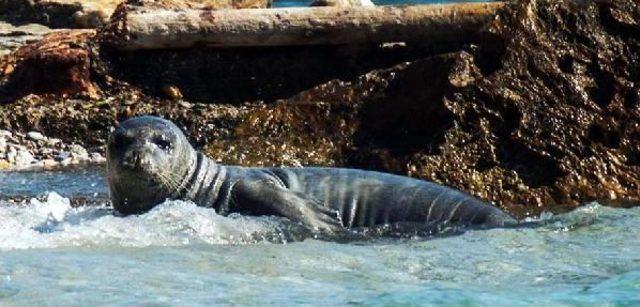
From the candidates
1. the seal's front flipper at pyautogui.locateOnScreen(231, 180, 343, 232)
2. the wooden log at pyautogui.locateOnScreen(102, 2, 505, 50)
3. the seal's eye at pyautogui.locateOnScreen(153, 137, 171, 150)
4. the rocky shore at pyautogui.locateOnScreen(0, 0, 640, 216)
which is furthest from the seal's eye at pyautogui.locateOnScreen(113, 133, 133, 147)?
the wooden log at pyautogui.locateOnScreen(102, 2, 505, 50)

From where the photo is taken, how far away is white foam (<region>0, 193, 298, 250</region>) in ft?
22.5

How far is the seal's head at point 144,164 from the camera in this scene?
7.22 meters

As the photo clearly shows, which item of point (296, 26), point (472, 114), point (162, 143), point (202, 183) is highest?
point (296, 26)

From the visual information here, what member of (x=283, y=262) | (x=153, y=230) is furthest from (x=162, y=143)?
(x=283, y=262)

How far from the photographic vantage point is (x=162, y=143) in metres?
7.41

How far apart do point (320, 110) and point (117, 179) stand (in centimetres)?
271

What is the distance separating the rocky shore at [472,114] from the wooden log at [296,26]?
15cm

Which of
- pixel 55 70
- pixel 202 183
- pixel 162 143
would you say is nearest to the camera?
pixel 162 143

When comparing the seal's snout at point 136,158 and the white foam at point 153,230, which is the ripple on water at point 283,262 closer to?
the white foam at point 153,230

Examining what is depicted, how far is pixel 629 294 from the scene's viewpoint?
5633mm

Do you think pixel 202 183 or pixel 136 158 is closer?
pixel 136 158

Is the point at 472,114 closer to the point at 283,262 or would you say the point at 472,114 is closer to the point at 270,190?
the point at 270,190

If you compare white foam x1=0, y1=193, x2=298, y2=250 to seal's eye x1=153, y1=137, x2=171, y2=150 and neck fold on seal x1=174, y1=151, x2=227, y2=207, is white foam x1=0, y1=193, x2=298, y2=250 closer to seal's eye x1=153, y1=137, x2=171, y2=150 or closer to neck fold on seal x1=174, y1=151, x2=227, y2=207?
neck fold on seal x1=174, y1=151, x2=227, y2=207

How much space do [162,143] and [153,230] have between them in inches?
23.6
